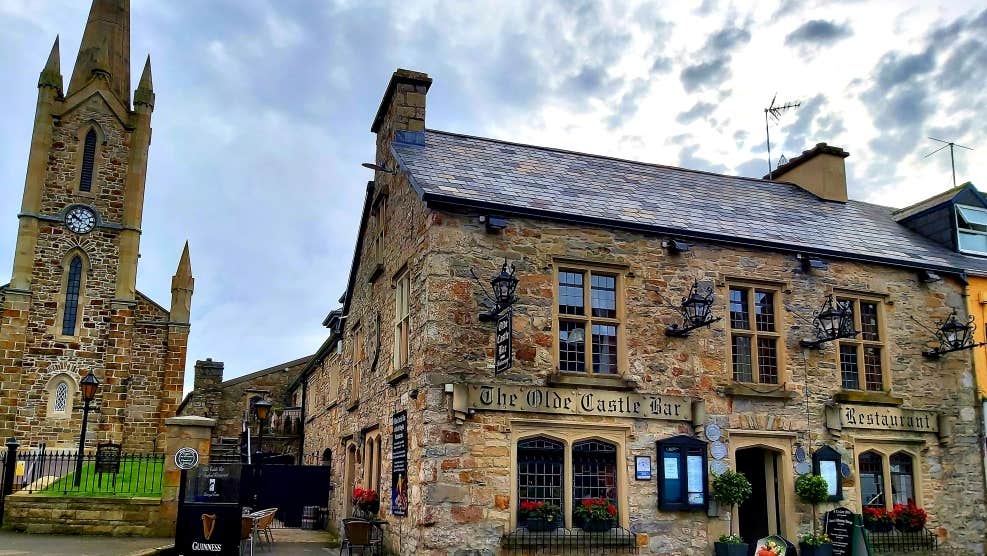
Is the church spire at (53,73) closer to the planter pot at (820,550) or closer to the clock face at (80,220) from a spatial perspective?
the clock face at (80,220)

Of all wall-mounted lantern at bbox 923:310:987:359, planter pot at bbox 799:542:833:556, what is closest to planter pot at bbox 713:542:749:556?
planter pot at bbox 799:542:833:556

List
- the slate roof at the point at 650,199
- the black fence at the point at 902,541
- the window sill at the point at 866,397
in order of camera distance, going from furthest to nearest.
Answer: the window sill at the point at 866,397 < the black fence at the point at 902,541 < the slate roof at the point at 650,199

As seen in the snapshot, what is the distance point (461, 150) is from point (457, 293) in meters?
4.62

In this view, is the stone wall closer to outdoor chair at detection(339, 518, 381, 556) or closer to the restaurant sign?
outdoor chair at detection(339, 518, 381, 556)

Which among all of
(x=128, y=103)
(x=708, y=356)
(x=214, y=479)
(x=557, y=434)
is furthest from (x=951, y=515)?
(x=128, y=103)

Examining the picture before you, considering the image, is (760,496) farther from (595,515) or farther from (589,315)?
(589,315)

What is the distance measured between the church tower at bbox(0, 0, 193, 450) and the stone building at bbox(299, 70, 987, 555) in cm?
1814

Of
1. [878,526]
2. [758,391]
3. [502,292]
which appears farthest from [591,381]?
[878,526]

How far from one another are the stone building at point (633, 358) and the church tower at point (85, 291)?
18.1 m

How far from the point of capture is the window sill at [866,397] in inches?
628

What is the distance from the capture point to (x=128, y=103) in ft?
122

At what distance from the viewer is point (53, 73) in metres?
34.8

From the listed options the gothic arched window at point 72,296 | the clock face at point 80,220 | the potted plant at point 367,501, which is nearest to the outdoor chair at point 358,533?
the potted plant at point 367,501

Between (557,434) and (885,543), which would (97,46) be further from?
(885,543)
